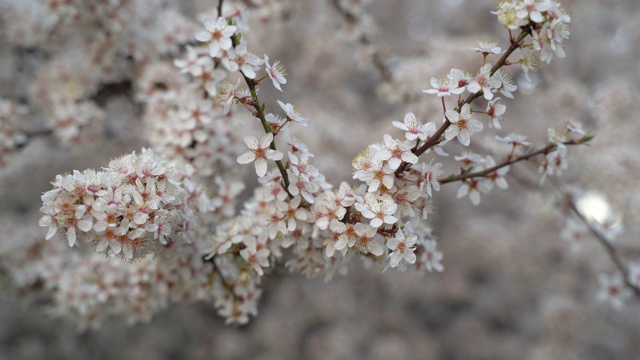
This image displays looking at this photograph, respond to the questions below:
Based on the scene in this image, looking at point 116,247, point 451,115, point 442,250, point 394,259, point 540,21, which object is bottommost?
point 394,259

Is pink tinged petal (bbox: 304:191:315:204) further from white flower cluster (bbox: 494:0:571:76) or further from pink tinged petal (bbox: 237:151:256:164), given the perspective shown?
white flower cluster (bbox: 494:0:571:76)

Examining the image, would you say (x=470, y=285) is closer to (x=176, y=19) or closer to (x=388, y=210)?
(x=176, y=19)

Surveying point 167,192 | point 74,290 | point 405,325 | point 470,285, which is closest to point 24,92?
point 74,290

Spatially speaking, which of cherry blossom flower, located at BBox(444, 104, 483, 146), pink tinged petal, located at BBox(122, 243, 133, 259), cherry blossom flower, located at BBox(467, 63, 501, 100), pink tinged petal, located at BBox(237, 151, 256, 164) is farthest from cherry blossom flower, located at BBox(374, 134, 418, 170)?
pink tinged petal, located at BBox(122, 243, 133, 259)

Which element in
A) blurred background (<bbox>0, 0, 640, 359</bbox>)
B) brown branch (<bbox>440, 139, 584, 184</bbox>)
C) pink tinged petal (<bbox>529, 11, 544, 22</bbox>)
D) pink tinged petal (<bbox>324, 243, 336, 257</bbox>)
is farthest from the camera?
blurred background (<bbox>0, 0, 640, 359</bbox>)

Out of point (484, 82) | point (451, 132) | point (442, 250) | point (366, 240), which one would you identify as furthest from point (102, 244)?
point (442, 250)

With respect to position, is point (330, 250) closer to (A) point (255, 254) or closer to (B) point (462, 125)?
(A) point (255, 254)
